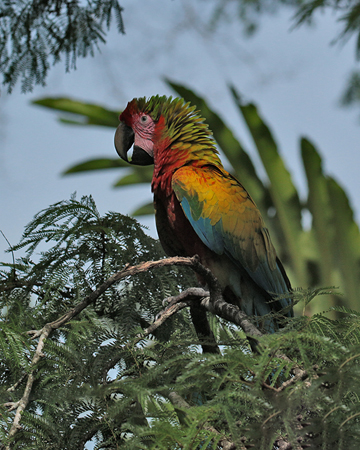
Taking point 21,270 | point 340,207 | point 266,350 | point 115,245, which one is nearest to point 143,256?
point 115,245

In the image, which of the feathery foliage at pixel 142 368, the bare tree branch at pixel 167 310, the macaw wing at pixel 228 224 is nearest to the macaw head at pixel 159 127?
the macaw wing at pixel 228 224

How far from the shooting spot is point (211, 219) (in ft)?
2.94

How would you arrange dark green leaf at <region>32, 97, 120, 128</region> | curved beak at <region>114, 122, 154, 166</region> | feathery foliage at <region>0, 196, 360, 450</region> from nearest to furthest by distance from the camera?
feathery foliage at <region>0, 196, 360, 450</region>, curved beak at <region>114, 122, 154, 166</region>, dark green leaf at <region>32, 97, 120, 128</region>

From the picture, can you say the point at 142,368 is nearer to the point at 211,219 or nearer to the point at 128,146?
the point at 211,219

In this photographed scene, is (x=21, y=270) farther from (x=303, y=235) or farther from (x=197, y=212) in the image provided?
(x=303, y=235)

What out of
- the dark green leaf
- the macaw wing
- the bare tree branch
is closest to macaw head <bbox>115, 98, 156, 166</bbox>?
the macaw wing

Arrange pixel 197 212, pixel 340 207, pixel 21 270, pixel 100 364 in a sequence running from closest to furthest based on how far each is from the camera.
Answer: pixel 100 364 → pixel 21 270 → pixel 197 212 → pixel 340 207

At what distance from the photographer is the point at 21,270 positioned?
2.59 ft

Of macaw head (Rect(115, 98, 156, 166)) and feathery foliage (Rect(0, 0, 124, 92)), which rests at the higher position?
feathery foliage (Rect(0, 0, 124, 92))

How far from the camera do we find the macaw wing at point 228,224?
2.94 feet

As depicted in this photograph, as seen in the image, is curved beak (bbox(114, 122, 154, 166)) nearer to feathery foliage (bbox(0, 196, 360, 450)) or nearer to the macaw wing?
the macaw wing

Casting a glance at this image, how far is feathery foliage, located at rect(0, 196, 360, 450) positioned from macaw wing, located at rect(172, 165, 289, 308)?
0.11 meters

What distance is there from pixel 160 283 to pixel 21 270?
0.27 m

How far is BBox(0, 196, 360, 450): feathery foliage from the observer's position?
0.34 metres
